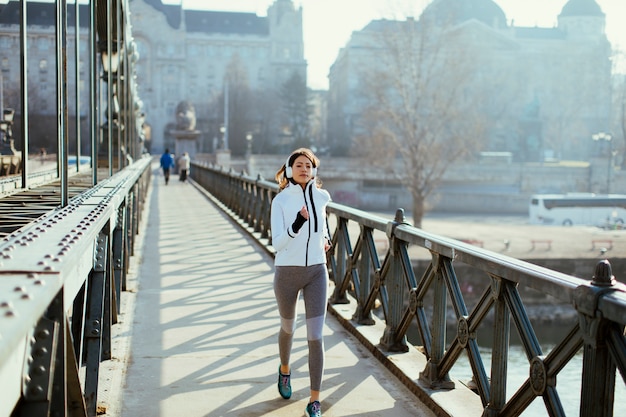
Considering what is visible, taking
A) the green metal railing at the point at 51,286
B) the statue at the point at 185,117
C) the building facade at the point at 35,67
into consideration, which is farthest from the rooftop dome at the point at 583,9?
the green metal railing at the point at 51,286

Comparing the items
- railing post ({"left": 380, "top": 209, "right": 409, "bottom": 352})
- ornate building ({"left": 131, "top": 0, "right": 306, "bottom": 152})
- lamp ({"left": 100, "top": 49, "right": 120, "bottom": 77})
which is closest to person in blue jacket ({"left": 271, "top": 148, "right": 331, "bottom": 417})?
railing post ({"left": 380, "top": 209, "right": 409, "bottom": 352})

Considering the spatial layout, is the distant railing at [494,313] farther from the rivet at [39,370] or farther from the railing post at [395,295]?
the rivet at [39,370]

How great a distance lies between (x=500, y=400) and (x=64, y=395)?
7.10 ft

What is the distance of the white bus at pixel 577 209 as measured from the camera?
191 ft

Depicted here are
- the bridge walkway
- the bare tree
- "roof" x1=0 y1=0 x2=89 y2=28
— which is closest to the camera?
"roof" x1=0 y1=0 x2=89 y2=28

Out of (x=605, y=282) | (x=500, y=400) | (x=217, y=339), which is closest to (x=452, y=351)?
(x=500, y=400)

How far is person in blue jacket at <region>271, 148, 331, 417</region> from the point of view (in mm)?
4598

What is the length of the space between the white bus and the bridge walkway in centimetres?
5139

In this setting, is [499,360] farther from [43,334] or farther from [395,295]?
[43,334]

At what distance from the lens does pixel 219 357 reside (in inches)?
235

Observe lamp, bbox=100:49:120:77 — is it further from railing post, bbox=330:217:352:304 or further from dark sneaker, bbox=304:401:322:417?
dark sneaker, bbox=304:401:322:417

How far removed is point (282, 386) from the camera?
16.1 feet

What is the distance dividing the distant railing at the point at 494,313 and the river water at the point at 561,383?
445 centimetres

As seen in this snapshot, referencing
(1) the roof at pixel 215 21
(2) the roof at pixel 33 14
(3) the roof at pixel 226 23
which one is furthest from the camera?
(3) the roof at pixel 226 23
